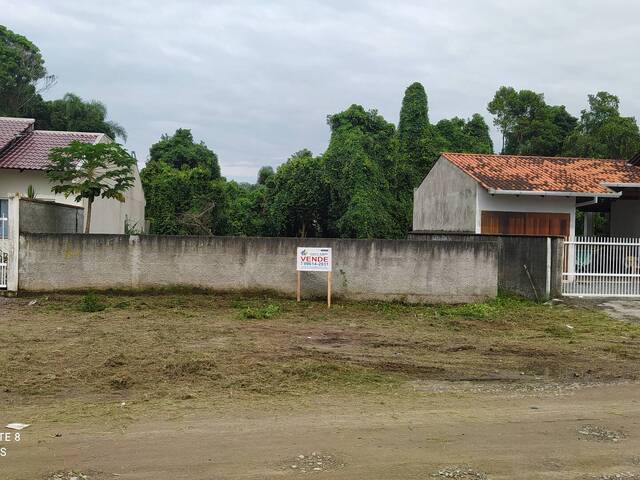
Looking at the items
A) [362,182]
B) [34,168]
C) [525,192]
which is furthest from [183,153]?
[525,192]

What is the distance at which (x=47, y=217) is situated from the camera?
14828 mm

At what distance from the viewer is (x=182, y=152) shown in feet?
137

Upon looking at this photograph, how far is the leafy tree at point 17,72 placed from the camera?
135 feet

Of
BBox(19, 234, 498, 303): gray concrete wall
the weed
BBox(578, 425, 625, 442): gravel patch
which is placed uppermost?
BBox(19, 234, 498, 303): gray concrete wall

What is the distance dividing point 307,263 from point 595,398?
25.8 feet

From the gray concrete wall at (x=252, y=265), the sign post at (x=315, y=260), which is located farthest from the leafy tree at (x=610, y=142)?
the sign post at (x=315, y=260)

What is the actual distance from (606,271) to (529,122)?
3370 cm

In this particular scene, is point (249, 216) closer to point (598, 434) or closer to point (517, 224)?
point (517, 224)

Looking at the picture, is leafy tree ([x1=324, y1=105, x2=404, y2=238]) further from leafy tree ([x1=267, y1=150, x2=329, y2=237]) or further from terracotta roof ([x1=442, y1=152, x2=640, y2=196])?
terracotta roof ([x1=442, y1=152, x2=640, y2=196])

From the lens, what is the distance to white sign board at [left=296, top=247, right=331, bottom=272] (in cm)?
1365

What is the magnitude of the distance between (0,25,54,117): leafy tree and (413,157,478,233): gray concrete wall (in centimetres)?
3046

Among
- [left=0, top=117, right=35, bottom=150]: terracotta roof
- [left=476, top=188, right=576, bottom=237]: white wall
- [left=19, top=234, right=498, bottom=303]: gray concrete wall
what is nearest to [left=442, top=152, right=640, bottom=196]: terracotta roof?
[left=476, top=188, right=576, bottom=237]: white wall

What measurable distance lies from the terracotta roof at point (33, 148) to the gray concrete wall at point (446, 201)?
1370 centimetres

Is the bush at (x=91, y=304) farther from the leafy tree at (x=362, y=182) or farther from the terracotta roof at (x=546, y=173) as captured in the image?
the leafy tree at (x=362, y=182)
